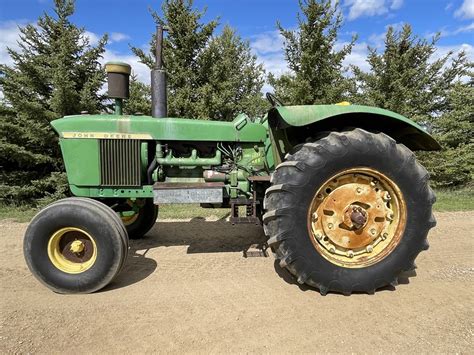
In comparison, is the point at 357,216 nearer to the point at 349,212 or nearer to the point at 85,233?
the point at 349,212

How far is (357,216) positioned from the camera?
126 inches

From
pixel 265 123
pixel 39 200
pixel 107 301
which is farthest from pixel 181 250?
pixel 39 200

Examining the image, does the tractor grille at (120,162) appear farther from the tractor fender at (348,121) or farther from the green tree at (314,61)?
the green tree at (314,61)

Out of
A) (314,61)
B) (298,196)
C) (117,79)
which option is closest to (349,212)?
(298,196)

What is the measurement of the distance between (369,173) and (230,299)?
5.28 ft

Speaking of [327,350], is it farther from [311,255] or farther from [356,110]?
[356,110]

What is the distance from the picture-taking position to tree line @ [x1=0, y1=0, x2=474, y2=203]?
388 inches

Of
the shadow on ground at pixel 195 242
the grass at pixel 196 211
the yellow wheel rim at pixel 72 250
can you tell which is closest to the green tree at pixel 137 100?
the grass at pixel 196 211

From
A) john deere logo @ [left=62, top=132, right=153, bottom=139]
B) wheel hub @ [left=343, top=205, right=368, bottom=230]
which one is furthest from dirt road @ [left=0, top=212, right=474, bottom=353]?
john deere logo @ [left=62, top=132, right=153, bottom=139]

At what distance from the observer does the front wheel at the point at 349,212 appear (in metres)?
3.04

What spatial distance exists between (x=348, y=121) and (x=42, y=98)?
977 centimetres

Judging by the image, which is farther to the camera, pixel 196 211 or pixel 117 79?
pixel 196 211

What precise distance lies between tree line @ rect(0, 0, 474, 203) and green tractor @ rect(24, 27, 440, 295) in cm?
692

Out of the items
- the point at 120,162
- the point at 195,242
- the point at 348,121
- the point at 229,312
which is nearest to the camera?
the point at 229,312
